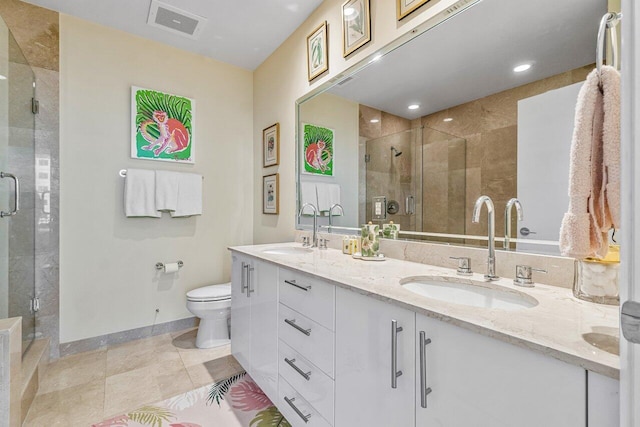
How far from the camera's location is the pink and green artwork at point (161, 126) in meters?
2.40

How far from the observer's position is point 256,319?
1.66 m

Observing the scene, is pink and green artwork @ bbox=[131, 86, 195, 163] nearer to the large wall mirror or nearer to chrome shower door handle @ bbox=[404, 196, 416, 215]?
the large wall mirror

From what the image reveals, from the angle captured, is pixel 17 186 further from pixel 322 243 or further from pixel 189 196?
pixel 322 243

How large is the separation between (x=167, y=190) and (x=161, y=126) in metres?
0.55

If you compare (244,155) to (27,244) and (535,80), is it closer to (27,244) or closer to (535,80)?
(27,244)

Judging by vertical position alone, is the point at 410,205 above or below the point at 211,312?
above

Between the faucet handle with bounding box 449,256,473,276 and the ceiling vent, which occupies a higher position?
the ceiling vent

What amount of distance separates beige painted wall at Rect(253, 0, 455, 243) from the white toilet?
671mm

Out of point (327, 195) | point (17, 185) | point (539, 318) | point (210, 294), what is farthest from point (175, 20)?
point (539, 318)

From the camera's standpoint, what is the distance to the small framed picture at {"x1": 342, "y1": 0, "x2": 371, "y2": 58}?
170 cm

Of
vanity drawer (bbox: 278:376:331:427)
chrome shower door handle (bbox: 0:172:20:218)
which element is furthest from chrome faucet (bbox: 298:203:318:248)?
chrome shower door handle (bbox: 0:172:20:218)

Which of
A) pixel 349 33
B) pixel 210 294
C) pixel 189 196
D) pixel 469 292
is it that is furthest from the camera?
pixel 189 196

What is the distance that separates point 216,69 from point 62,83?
46.5 inches

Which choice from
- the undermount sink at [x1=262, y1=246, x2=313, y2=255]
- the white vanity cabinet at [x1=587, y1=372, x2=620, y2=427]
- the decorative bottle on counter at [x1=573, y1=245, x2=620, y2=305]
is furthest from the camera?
the undermount sink at [x1=262, y1=246, x2=313, y2=255]
